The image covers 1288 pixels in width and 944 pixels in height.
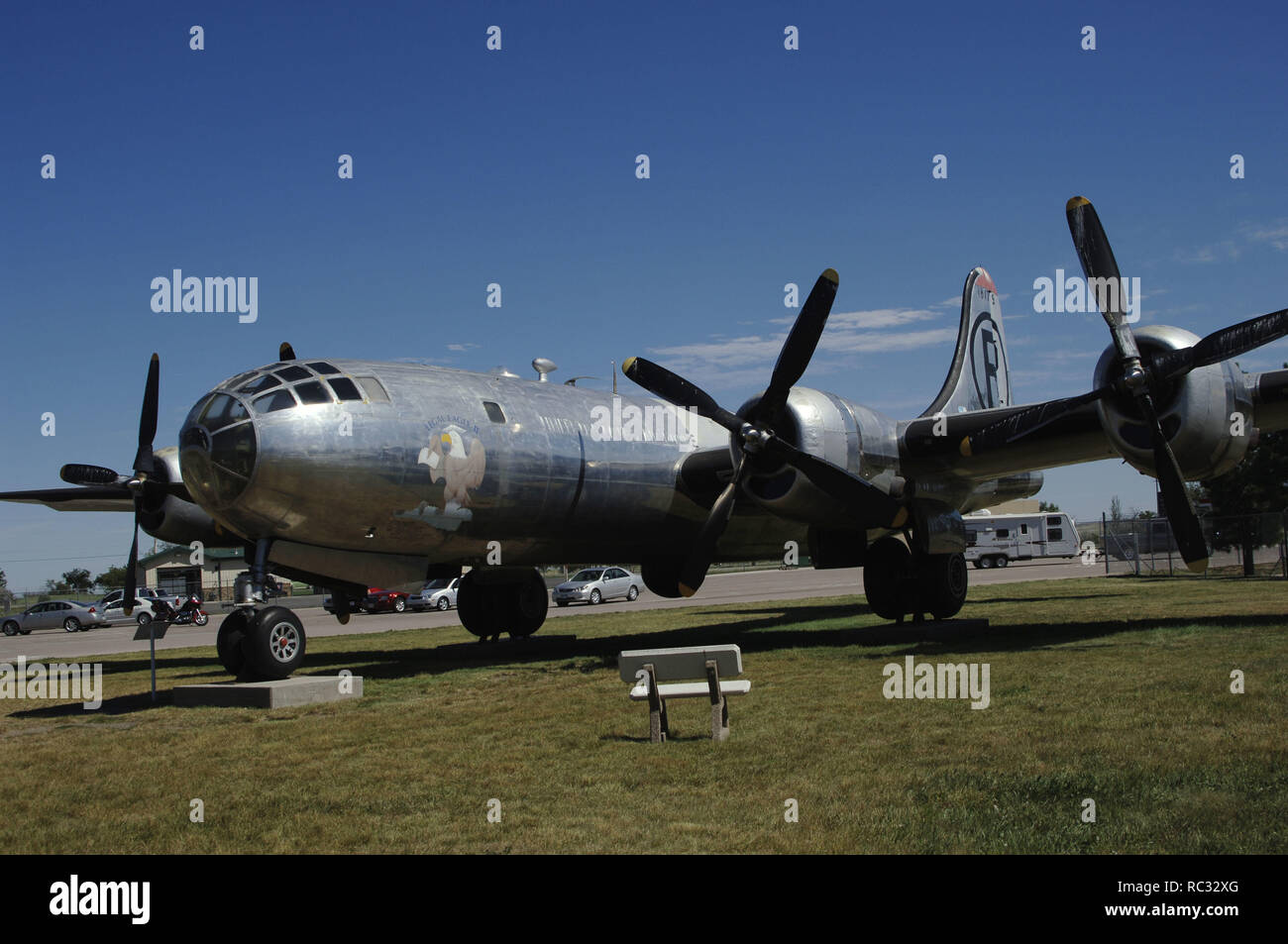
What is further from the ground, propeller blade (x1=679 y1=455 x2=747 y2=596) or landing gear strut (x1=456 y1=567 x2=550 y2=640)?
propeller blade (x1=679 y1=455 x2=747 y2=596)

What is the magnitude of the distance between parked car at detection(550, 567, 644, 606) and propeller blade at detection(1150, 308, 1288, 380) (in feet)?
108

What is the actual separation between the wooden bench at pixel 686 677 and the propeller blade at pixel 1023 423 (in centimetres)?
810

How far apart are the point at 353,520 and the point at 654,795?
335 inches

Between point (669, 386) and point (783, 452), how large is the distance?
2.51 meters

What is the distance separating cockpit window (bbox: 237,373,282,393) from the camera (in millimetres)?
14484

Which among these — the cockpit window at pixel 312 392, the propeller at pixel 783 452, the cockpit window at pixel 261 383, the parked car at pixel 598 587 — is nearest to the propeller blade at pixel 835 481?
the propeller at pixel 783 452

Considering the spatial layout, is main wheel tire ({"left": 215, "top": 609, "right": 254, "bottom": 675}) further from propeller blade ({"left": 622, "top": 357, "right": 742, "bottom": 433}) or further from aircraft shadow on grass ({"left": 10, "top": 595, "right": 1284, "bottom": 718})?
propeller blade ({"left": 622, "top": 357, "right": 742, "bottom": 433})

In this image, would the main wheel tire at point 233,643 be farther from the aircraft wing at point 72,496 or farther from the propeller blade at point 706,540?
the aircraft wing at point 72,496

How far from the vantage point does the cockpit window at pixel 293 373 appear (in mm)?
14867

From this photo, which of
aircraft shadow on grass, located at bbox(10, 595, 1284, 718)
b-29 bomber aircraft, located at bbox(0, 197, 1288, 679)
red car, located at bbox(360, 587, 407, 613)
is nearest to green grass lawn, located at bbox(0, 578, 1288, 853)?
aircraft shadow on grass, located at bbox(10, 595, 1284, 718)

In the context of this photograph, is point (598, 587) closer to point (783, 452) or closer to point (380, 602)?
point (380, 602)

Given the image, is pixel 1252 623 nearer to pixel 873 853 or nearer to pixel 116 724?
pixel 873 853

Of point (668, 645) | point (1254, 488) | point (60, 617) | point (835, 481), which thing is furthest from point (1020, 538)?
point (60, 617)

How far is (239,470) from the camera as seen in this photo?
45.7 ft
